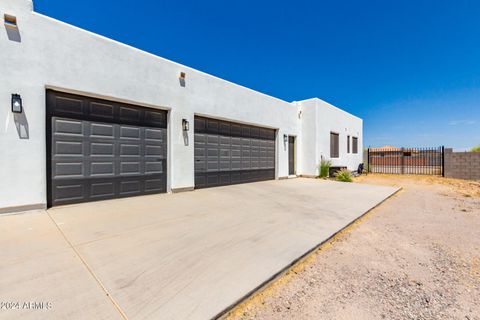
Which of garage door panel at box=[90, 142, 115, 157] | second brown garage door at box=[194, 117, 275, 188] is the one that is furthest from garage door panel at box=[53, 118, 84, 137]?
second brown garage door at box=[194, 117, 275, 188]

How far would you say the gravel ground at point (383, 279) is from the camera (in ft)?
6.15

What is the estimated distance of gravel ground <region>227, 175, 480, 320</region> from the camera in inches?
73.7

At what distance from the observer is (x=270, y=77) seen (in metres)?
14.2

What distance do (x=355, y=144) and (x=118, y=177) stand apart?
55.3 feet

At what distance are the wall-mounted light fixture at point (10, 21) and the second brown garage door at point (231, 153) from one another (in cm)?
458

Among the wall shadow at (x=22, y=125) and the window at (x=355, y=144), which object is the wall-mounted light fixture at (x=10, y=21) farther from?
the window at (x=355, y=144)

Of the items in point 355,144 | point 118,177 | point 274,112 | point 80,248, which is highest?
point 274,112

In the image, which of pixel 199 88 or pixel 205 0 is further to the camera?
pixel 205 0

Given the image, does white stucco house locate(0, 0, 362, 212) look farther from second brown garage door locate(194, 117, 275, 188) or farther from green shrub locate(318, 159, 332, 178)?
green shrub locate(318, 159, 332, 178)

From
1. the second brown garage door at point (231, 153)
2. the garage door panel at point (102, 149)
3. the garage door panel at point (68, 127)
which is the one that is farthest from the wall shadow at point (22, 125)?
the second brown garage door at point (231, 153)

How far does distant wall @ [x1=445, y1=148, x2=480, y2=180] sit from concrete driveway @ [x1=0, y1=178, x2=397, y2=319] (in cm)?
1315

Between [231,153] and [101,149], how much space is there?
453 cm

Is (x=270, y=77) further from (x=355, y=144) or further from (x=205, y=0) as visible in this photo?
(x=355, y=144)

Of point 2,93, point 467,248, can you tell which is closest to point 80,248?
point 2,93
